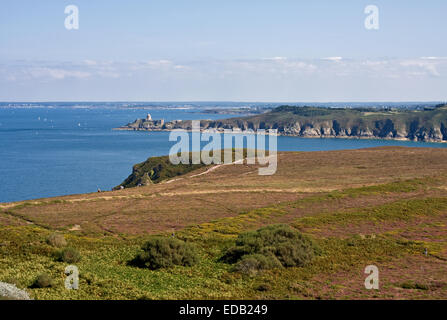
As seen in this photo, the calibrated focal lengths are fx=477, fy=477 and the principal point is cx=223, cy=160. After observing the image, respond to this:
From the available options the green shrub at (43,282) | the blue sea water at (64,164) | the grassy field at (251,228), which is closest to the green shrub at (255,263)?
the grassy field at (251,228)

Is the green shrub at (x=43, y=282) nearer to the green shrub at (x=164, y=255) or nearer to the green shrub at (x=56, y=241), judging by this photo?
the green shrub at (x=164, y=255)

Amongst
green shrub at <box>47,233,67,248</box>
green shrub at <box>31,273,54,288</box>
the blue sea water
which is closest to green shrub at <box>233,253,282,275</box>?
green shrub at <box>31,273,54,288</box>

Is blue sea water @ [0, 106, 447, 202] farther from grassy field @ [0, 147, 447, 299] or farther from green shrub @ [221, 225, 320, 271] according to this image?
green shrub @ [221, 225, 320, 271]

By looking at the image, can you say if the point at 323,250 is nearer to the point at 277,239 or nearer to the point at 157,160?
the point at 277,239
